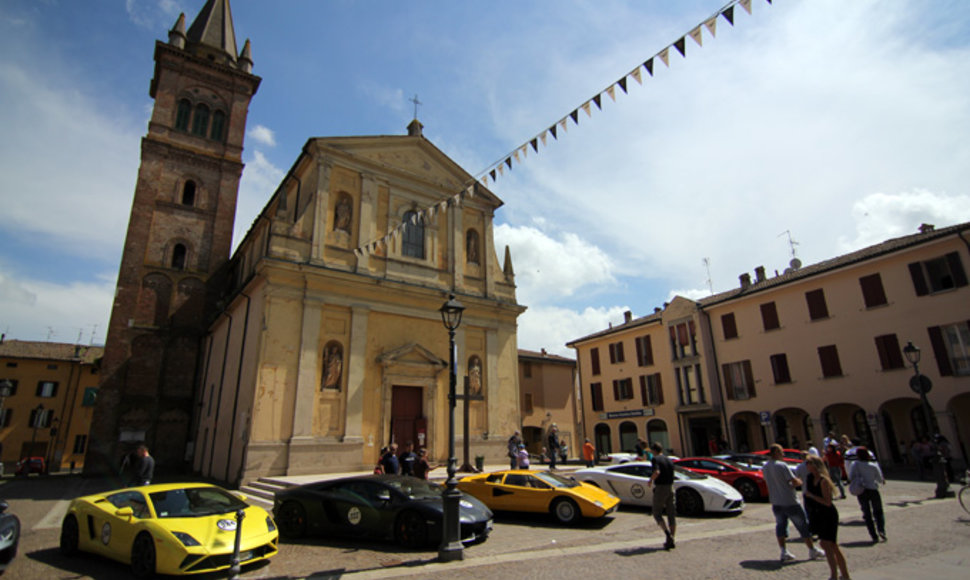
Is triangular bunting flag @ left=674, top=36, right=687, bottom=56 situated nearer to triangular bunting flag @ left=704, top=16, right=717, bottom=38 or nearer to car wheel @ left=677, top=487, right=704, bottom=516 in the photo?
triangular bunting flag @ left=704, top=16, right=717, bottom=38

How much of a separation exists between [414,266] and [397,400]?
548cm

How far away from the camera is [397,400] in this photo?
62.7 feet

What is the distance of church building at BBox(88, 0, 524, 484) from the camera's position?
56.6 feet

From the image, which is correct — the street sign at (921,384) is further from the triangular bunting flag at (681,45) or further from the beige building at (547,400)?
the beige building at (547,400)

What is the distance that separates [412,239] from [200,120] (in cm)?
1898

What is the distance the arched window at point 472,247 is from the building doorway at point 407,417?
6.55m

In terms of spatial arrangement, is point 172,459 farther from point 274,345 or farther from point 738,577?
point 738,577

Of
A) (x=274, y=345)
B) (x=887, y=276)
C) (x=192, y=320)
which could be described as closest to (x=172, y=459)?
(x=192, y=320)

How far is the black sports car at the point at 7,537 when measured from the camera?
6.60 meters

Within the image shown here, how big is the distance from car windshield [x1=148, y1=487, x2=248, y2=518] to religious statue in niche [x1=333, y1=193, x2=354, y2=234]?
13.1m

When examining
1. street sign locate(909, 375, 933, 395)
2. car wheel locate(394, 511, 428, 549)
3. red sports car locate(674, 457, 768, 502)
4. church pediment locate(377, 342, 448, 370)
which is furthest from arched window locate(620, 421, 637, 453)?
car wheel locate(394, 511, 428, 549)

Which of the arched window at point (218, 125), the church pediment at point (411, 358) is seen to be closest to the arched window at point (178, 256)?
the arched window at point (218, 125)

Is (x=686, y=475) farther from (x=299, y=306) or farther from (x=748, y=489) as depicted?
(x=299, y=306)

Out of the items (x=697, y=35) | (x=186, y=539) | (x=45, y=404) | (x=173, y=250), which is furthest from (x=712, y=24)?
(x=45, y=404)
